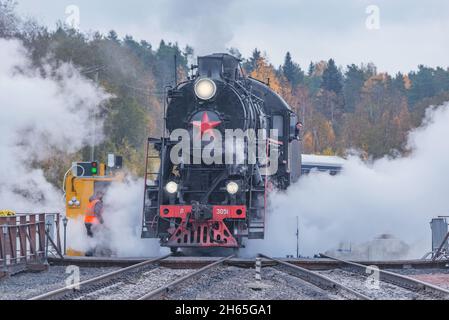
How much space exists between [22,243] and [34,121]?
41.6 ft

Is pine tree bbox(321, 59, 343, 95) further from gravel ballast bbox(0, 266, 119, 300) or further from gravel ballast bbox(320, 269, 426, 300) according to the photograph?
gravel ballast bbox(0, 266, 119, 300)

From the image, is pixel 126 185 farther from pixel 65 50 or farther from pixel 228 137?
pixel 65 50

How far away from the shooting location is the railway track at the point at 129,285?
9.61 m

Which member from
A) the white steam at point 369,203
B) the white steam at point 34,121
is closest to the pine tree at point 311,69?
the white steam at point 34,121

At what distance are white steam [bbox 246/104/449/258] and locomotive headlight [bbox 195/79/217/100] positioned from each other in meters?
3.31

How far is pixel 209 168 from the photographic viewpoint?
615 inches

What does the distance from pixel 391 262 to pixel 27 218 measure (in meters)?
7.16

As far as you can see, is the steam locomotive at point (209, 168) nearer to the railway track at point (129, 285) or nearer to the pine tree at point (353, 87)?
the railway track at point (129, 285)

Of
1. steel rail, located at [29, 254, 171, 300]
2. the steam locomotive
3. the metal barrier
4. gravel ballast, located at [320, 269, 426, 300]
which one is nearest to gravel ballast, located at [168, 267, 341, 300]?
gravel ballast, located at [320, 269, 426, 300]

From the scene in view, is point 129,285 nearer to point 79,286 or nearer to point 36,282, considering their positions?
point 79,286

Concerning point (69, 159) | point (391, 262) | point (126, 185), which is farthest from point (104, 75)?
point (391, 262)

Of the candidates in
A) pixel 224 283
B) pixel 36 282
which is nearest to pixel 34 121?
pixel 36 282

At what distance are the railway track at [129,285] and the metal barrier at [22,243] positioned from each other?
78.9 inches

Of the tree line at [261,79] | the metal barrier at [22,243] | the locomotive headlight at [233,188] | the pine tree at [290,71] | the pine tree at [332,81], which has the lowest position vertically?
the metal barrier at [22,243]
